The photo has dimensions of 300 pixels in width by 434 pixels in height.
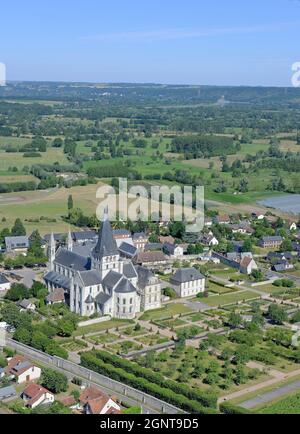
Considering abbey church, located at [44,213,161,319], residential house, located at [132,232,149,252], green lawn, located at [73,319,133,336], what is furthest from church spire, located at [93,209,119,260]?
residential house, located at [132,232,149,252]

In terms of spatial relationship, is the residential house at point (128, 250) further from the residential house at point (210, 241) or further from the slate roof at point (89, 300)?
the slate roof at point (89, 300)

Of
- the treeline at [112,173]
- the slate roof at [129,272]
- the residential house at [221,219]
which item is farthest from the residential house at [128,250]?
the treeline at [112,173]

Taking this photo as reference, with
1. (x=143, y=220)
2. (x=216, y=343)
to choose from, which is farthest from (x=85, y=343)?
(x=143, y=220)

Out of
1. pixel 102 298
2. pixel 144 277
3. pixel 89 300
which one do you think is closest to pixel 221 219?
pixel 144 277

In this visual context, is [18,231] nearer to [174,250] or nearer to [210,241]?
[174,250]

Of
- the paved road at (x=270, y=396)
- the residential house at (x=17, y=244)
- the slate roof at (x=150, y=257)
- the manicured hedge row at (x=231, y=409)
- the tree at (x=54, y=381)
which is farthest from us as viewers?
the residential house at (x=17, y=244)

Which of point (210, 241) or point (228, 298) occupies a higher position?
point (210, 241)
